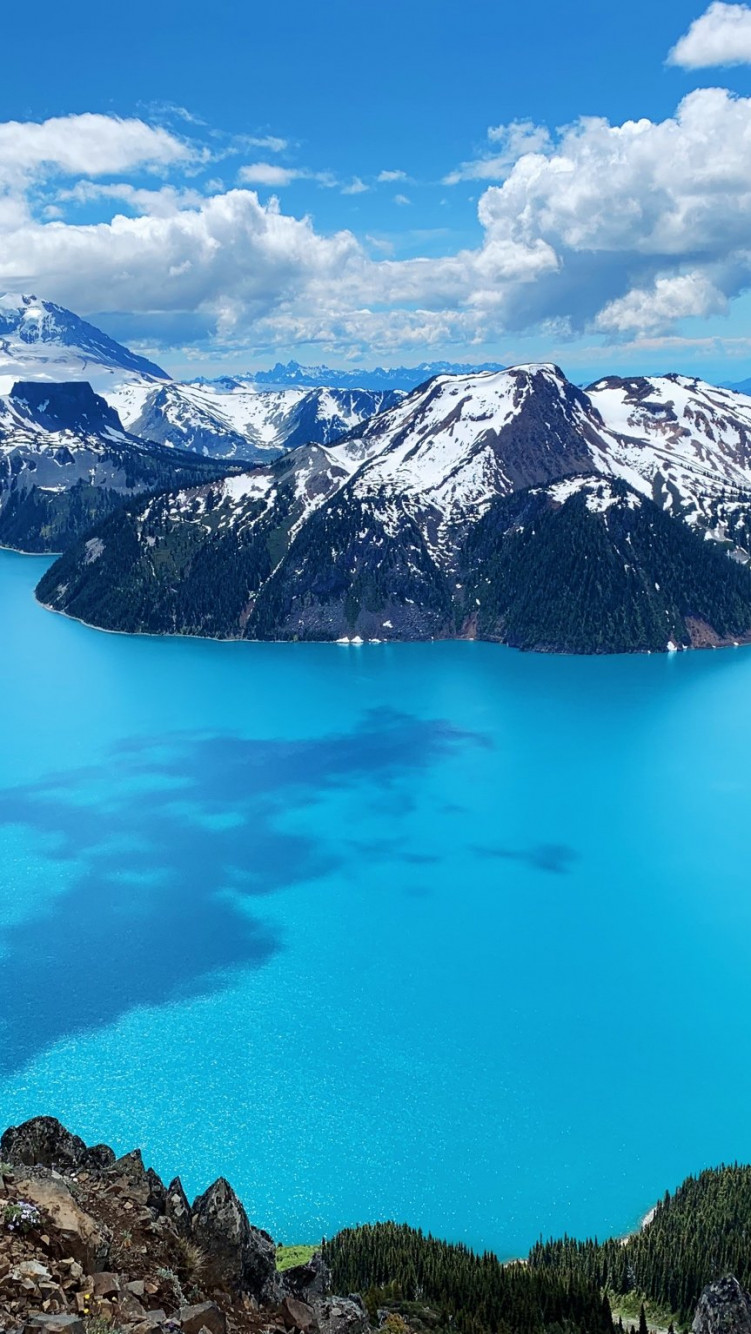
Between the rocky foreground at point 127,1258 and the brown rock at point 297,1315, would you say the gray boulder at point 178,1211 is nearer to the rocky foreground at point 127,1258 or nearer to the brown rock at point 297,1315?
the rocky foreground at point 127,1258

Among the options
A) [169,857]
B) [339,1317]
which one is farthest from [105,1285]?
[169,857]

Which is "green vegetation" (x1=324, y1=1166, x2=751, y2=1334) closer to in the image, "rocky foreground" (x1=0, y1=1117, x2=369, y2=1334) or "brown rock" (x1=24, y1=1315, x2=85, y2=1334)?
"rocky foreground" (x1=0, y1=1117, x2=369, y2=1334)

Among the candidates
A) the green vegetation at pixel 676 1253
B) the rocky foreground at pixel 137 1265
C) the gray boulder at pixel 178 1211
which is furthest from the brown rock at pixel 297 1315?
the green vegetation at pixel 676 1253

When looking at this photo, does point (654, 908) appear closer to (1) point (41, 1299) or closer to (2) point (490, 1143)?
(2) point (490, 1143)

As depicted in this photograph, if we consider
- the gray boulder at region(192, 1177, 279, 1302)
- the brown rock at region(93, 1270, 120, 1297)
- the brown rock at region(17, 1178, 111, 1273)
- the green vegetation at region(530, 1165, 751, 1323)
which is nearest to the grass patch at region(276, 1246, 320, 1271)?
the green vegetation at region(530, 1165, 751, 1323)

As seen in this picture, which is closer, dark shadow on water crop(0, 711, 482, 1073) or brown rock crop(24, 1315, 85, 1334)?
brown rock crop(24, 1315, 85, 1334)

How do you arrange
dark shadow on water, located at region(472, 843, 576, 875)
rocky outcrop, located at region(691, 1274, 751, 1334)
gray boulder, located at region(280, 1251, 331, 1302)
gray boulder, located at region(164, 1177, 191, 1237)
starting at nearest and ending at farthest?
gray boulder, located at region(164, 1177, 191, 1237)
gray boulder, located at region(280, 1251, 331, 1302)
rocky outcrop, located at region(691, 1274, 751, 1334)
dark shadow on water, located at region(472, 843, 576, 875)
